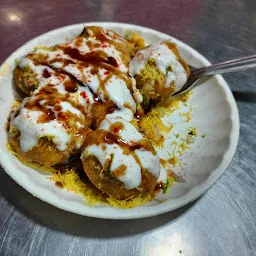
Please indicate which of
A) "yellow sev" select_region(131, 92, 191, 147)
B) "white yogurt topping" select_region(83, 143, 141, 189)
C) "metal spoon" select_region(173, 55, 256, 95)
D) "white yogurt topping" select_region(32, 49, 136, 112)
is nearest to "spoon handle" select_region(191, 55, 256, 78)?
"metal spoon" select_region(173, 55, 256, 95)

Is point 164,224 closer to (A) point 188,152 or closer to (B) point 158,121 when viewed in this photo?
(A) point 188,152

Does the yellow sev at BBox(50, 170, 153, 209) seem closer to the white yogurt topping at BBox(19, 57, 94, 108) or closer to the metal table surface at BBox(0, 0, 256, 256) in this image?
the metal table surface at BBox(0, 0, 256, 256)

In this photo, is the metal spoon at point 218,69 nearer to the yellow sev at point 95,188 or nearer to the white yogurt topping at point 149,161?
the yellow sev at point 95,188

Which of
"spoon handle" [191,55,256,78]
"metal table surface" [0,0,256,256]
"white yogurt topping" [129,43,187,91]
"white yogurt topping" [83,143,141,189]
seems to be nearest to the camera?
"white yogurt topping" [83,143,141,189]

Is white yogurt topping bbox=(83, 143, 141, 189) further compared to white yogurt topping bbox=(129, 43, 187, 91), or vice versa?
white yogurt topping bbox=(129, 43, 187, 91)

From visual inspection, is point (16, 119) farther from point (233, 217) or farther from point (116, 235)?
point (233, 217)

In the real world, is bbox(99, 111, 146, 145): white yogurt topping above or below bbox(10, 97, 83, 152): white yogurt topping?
above
